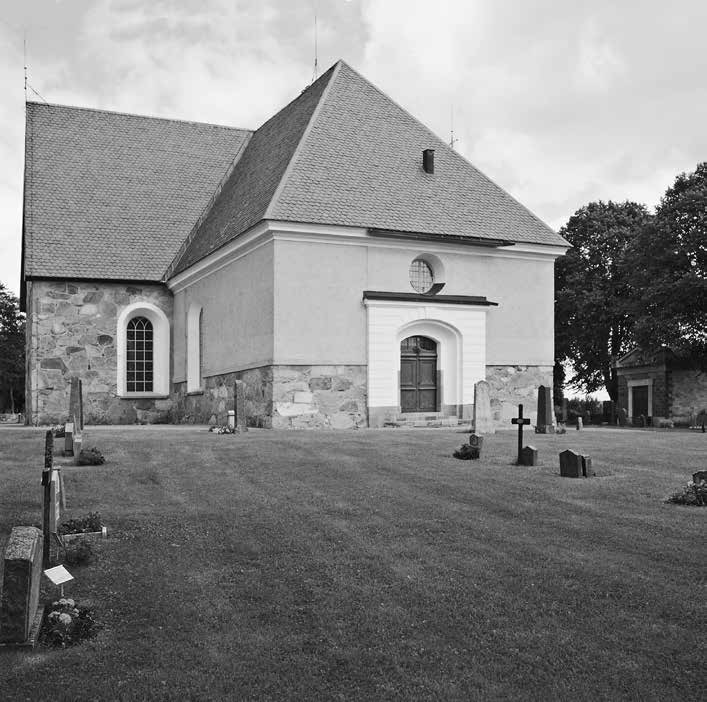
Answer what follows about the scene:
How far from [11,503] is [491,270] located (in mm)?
16917

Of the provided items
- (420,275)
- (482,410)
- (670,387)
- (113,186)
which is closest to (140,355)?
(113,186)

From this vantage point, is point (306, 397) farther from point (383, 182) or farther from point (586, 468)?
point (586, 468)

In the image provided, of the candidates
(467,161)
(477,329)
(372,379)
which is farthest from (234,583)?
(467,161)

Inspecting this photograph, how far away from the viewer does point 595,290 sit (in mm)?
42531

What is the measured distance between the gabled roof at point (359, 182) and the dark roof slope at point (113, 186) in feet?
5.54

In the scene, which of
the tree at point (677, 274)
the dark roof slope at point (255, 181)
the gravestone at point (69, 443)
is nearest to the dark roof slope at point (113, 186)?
the dark roof slope at point (255, 181)

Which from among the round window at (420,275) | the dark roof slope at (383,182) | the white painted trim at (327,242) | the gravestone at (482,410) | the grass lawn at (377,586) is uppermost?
the dark roof slope at (383,182)

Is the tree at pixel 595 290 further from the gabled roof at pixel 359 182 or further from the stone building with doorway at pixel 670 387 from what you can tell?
the gabled roof at pixel 359 182

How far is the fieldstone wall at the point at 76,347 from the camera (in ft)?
89.1

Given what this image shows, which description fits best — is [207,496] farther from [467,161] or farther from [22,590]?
[467,161]

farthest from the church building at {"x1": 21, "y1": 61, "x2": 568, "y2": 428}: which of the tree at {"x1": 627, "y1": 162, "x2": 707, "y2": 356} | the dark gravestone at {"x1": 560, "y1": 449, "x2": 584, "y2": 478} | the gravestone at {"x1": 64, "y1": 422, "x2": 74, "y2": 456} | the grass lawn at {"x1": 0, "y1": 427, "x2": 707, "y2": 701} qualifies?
the tree at {"x1": 627, "y1": 162, "x2": 707, "y2": 356}

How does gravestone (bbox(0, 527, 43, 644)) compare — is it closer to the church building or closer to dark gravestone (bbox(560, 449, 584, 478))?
dark gravestone (bbox(560, 449, 584, 478))

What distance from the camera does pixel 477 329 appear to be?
79.2ft

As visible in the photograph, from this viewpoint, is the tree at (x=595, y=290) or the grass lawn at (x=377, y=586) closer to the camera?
the grass lawn at (x=377, y=586)
